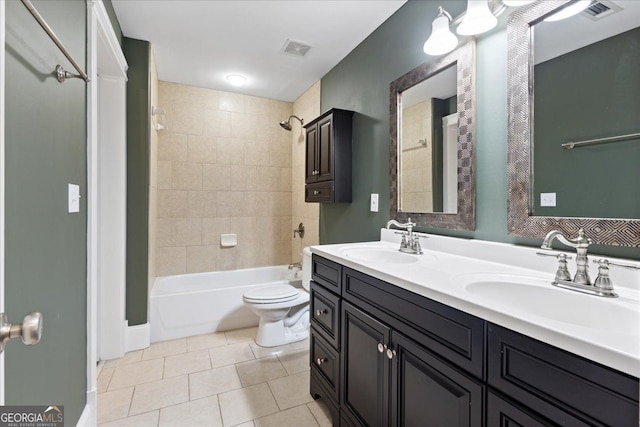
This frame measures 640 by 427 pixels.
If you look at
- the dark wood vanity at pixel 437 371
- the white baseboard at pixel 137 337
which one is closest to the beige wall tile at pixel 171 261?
the white baseboard at pixel 137 337

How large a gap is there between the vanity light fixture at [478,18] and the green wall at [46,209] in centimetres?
157

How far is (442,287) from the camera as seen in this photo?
0.90 metres

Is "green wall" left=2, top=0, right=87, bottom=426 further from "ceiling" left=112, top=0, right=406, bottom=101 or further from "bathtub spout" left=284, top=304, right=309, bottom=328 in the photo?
"bathtub spout" left=284, top=304, right=309, bottom=328

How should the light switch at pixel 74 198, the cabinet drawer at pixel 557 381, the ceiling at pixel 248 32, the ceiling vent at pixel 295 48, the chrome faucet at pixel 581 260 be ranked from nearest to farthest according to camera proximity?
1. the cabinet drawer at pixel 557 381
2. the chrome faucet at pixel 581 260
3. the light switch at pixel 74 198
4. the ceiling at pixel 248 32
5. the ceiling vent at pixel 295 48

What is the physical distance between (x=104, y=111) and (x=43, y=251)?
5.26 feet

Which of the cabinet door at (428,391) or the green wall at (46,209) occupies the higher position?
the green wall at (46,209)

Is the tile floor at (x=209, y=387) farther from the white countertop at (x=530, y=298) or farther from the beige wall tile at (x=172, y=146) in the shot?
the beige wall tile at (x=172, y=146)

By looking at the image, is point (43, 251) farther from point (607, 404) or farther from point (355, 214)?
point (355, 214)

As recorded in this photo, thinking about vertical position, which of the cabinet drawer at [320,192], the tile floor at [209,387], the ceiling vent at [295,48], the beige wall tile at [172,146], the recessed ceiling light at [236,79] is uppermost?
the recessed ceiling light at [236,79]

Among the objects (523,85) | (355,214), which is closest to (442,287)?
(523,85)

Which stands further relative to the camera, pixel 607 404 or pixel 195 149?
pixel 195 149

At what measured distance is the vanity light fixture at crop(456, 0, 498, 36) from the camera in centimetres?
124

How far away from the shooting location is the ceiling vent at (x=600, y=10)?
39.0 inches

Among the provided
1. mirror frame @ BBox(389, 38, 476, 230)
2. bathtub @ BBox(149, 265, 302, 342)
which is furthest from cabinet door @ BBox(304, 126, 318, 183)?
mirror frame @ BBox(389, 38, 476, 230)
